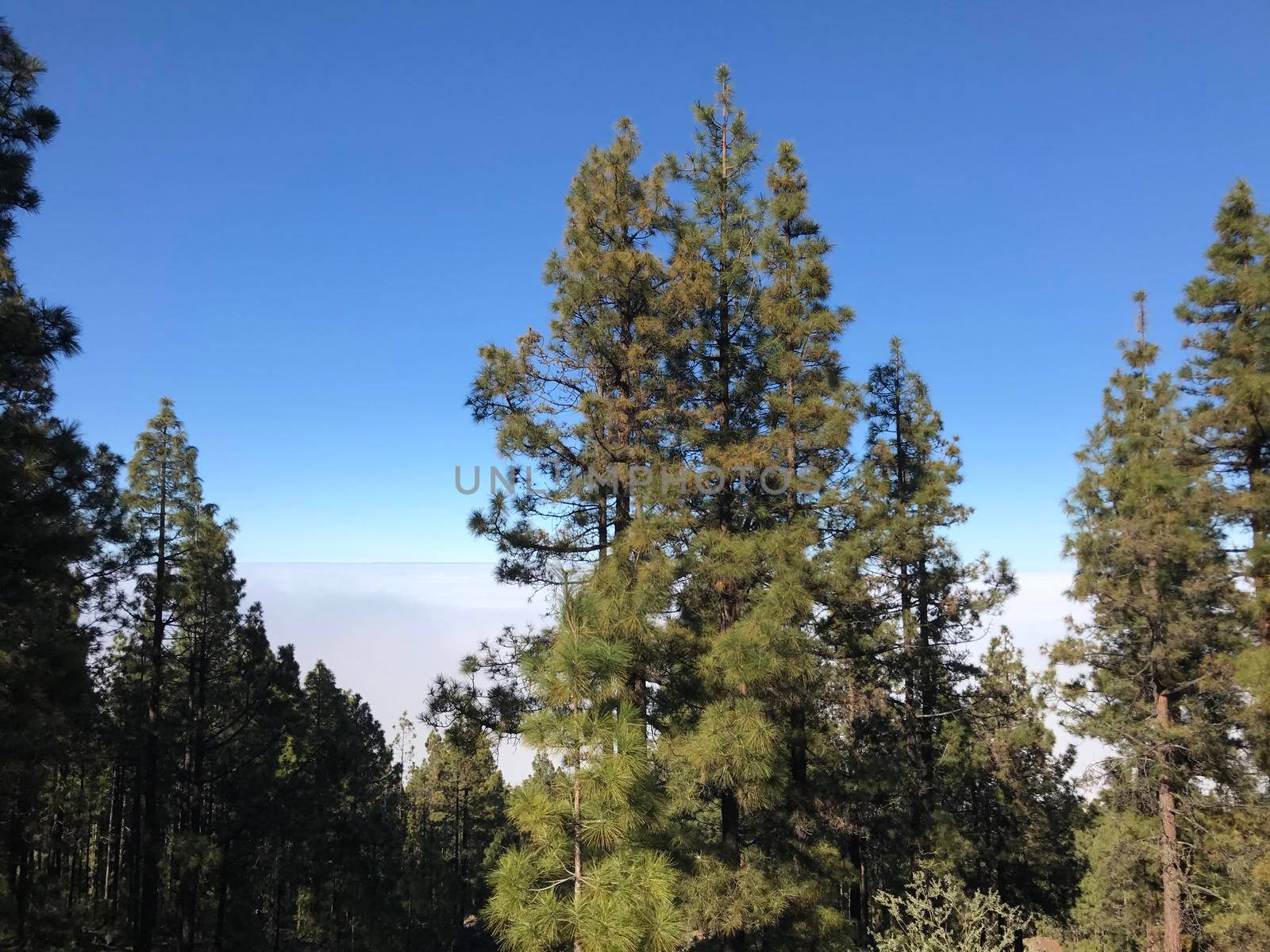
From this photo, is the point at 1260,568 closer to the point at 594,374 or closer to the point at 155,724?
the point at 594,374

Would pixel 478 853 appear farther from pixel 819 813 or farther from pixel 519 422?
pixel 519 422

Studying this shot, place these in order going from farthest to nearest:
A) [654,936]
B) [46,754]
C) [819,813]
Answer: [819,813] → [46,754] → [654,936]

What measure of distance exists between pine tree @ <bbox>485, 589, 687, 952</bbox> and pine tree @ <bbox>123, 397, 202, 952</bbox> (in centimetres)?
1260

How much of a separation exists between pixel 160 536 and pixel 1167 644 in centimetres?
2180

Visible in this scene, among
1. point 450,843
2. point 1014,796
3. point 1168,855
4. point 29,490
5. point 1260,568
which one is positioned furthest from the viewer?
point 450,843

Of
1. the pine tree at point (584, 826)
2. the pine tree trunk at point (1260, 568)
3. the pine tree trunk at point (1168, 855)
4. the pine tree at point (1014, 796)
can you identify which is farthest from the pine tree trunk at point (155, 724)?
the pine tree trunk at point (1260, 568)

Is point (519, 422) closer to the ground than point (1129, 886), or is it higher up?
higher up

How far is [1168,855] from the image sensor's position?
12.4 m

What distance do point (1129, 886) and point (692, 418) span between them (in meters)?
15.0

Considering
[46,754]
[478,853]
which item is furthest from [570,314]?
[478,853]

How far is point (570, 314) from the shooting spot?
11273 mm

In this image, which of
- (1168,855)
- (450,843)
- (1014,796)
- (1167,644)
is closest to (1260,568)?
(1167,644)

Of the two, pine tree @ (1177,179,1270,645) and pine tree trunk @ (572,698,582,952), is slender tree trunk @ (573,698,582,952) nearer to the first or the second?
pine tree trunk @ (572,698,582,952)

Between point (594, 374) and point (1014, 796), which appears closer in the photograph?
point (594, 374)
